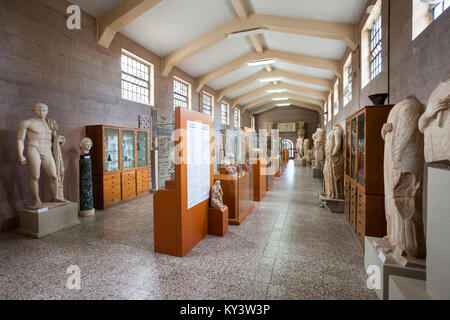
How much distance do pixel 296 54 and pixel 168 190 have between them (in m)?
8.79

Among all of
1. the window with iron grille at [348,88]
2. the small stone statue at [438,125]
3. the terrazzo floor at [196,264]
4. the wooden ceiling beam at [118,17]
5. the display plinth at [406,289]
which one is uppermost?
the wooden ceiling beam at [118,17]

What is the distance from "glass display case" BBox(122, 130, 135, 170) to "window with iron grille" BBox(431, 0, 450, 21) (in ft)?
22.8

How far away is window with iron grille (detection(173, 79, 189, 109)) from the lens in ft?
33.7

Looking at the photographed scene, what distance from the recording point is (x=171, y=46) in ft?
27.9

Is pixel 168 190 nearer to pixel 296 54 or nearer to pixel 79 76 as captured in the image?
pixel 79 76

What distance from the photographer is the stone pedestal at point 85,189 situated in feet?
17.5

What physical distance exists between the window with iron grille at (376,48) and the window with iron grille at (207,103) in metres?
8.91

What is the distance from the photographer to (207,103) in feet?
45.2

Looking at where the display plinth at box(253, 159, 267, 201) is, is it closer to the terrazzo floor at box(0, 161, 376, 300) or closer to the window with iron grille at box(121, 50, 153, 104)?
the terrazzo floor at box(0, 161, 376, 300)

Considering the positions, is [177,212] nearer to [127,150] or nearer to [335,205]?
[335,205]

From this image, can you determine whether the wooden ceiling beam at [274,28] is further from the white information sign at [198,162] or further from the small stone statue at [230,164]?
the white information sign at [198,162]

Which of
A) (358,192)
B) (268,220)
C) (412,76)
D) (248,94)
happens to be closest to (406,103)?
(412,76)

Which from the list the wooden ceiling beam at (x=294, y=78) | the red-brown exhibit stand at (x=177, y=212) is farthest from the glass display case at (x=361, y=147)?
the wooden ceiling beam at (x=294, y=78)

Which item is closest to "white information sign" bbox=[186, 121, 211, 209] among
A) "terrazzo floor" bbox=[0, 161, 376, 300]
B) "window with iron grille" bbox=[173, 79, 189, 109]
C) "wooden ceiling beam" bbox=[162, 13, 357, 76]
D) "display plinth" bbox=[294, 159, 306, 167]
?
"terrazzo floor" bbox=[0, 161, 376, 300]
